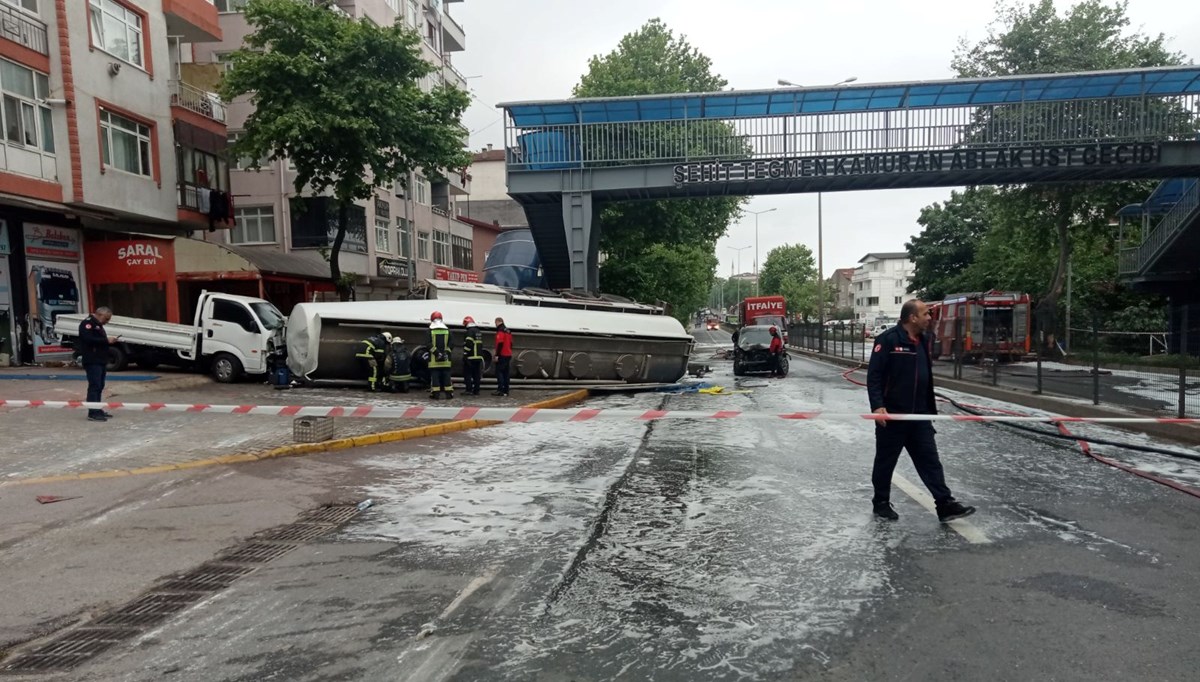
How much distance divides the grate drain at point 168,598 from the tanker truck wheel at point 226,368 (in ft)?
40.0

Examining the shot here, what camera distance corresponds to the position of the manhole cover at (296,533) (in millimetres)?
5924

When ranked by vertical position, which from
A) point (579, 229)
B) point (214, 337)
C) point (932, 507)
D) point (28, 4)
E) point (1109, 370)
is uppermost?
point (28, 4)

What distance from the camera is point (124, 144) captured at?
1994 cm

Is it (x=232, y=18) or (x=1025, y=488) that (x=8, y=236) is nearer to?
(x=232, y=18)

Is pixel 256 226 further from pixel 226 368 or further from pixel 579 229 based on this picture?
pixel 579 229

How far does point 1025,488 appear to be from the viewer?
285 inches

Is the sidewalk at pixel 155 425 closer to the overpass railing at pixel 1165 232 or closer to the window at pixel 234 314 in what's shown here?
the window at pixel 234 314

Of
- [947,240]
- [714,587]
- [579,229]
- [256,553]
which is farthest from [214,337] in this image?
[947,240]

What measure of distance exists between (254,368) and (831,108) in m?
17.1

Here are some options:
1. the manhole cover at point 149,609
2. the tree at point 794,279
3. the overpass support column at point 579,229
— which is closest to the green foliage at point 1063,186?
the overpass support column at point 579,229

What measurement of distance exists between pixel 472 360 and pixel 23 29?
1302 cm

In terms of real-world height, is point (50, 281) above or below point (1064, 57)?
below

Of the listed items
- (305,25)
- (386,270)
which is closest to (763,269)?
(386,270)

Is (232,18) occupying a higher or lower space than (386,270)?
higher
